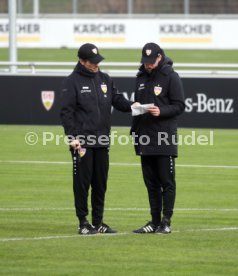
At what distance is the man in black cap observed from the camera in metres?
10.9

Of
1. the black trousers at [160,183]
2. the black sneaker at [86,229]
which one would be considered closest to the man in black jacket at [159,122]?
the black trousers at [160,183]

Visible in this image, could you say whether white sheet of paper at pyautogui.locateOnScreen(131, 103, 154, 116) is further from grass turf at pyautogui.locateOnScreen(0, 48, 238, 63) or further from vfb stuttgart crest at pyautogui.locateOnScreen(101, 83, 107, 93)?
grass turf at pyautogui.locateOnScreen(0, 48, 238, 63)

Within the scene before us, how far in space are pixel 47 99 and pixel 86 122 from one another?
12.3 meters

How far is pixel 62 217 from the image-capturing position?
12.4 metres

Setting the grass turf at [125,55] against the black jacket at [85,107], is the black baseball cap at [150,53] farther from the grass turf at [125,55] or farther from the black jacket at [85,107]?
the grass turf at [125,55]

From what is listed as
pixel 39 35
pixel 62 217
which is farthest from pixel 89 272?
pixel 39 35

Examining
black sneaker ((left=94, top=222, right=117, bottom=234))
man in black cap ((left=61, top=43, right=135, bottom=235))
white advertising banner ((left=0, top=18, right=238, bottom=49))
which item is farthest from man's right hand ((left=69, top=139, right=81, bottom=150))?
white advertising banner ((left=0, top=18, right=238, bottom=49))

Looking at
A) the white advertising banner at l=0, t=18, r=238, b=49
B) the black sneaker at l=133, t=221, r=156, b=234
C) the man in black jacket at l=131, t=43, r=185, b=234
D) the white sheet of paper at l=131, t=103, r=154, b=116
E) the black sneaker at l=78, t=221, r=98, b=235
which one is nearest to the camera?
the white sheet of paper at l=131, t=103, r=154, b=116

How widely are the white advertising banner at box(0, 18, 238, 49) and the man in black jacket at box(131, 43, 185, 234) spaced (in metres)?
33.7

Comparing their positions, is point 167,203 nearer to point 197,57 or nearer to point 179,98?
point 179,98

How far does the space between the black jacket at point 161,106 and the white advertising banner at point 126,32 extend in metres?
33.7

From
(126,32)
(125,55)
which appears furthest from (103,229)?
(126,32)

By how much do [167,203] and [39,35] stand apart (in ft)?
118

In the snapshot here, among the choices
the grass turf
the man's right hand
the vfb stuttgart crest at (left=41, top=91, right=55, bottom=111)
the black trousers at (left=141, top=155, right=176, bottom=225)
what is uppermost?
the man's right hand
